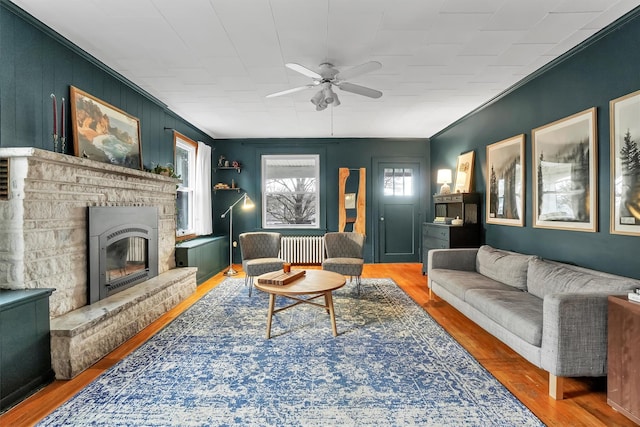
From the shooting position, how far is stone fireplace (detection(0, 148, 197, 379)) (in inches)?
88.1

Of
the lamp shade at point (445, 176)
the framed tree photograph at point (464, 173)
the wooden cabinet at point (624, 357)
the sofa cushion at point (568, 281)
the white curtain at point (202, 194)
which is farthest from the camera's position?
the white curtain at point (202, 194)

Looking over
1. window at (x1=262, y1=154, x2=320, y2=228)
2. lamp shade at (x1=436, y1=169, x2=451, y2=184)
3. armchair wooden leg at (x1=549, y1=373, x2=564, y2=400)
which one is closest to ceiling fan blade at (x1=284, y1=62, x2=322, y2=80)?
armchair wooden leg at (x1=549, y1=373, x2=564, y2=400)

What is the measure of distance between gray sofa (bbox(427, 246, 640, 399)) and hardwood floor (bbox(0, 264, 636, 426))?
138 mm

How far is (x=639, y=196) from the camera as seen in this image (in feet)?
7.68

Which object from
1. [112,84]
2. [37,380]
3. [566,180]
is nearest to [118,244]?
[37,380]

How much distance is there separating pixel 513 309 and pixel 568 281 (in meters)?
0.54

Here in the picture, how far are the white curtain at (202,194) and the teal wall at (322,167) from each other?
62 cm

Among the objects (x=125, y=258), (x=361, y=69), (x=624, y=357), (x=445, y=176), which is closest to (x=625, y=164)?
(x=624, y=357)

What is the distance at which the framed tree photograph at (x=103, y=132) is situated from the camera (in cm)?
297

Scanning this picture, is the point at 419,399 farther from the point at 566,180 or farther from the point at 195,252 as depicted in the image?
the point at 195,252

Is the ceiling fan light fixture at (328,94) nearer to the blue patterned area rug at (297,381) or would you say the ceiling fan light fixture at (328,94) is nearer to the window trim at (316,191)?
the blue patterned area rug at (297,381)

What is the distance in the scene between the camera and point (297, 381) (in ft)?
7.13

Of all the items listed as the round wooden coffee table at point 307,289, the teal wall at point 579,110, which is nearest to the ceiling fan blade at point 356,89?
the teal wall at point 579,110

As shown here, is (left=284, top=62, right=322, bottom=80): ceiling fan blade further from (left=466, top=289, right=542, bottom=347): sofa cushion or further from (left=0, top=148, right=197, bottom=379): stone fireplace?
(left=466, top=289, right=542, bottom=347): sofa cushion
